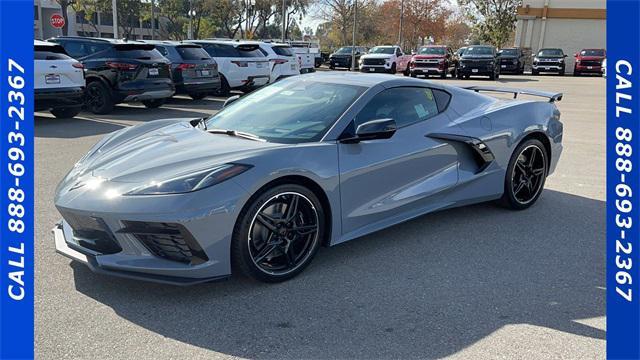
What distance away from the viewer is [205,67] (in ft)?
46.4

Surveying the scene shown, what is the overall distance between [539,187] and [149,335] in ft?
14.1

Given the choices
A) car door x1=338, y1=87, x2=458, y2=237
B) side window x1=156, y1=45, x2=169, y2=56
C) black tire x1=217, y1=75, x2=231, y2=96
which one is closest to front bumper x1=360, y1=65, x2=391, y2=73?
black tire x1=217, y1=75, x2=231, y2=96

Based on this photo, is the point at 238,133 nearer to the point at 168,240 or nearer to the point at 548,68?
the point at 168,240

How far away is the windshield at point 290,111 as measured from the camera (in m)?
4.14

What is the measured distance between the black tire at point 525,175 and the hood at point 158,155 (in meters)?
2.73

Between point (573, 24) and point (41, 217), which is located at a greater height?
point (573, 24)

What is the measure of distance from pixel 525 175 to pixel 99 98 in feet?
30.8

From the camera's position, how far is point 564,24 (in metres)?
45.5

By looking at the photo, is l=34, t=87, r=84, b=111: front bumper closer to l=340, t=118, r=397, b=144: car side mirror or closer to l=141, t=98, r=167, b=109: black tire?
l=141, t=98, r=167, b=109: black tire

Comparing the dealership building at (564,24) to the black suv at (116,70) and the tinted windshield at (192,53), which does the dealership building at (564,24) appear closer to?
the tinted windshield at (192,53)

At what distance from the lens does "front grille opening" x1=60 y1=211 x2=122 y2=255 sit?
132 inches

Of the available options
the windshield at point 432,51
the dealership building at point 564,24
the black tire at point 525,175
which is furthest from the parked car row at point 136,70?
the dealership building at point 564,24

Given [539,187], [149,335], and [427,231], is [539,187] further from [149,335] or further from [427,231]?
[149,335]

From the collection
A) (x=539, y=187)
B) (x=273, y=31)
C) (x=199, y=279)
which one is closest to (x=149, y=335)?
(x=199, y=279)
